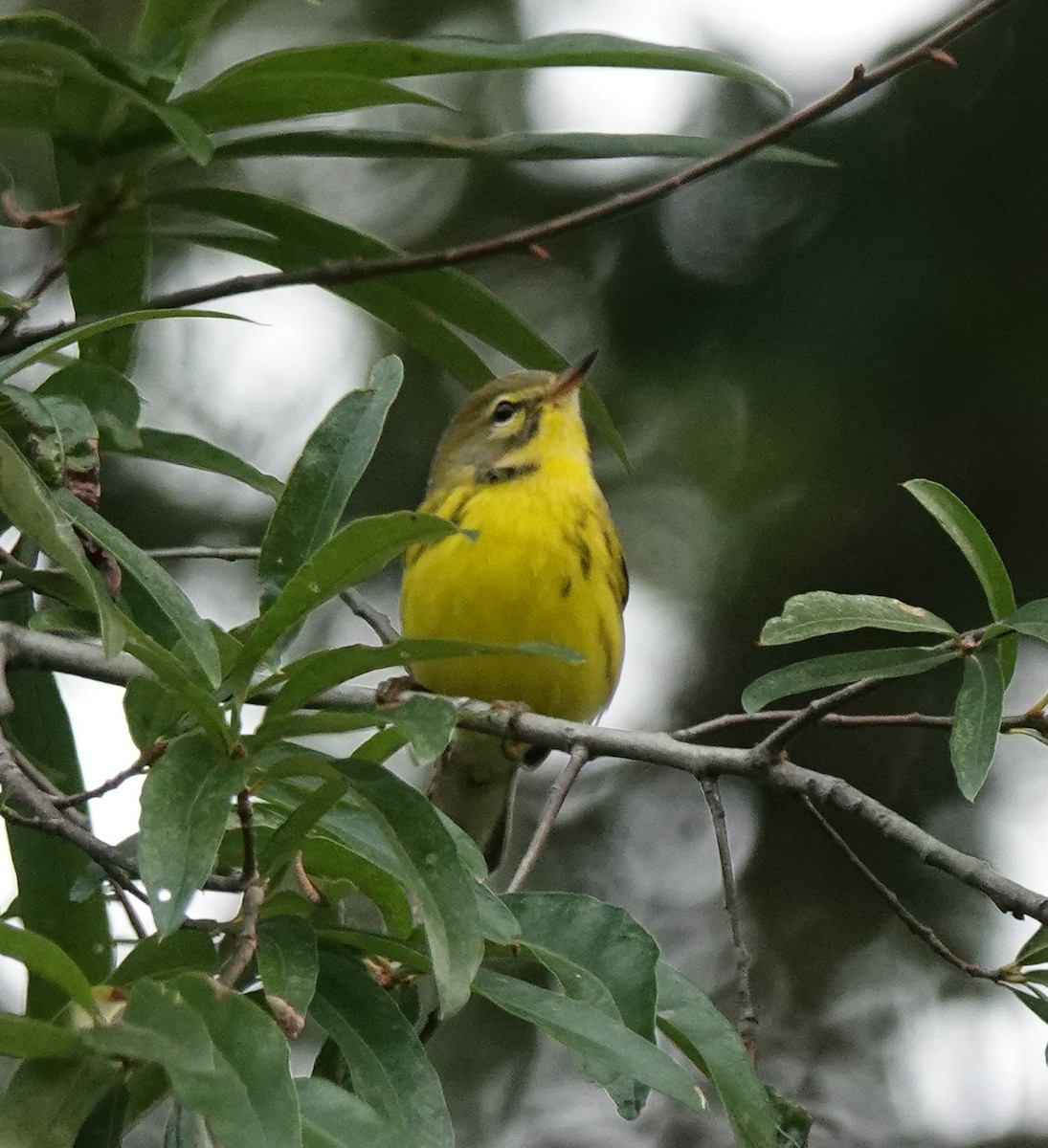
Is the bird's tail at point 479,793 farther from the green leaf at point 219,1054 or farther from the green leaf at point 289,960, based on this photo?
the green leaf at point 219,1054

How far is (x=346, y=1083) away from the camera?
2396 millimetres

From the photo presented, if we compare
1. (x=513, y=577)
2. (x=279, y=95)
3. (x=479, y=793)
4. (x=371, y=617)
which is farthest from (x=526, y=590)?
(x=279, y=95)

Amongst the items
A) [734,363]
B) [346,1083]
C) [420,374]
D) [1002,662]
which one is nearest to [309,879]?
[346,1083]

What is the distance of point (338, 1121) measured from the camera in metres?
1.67

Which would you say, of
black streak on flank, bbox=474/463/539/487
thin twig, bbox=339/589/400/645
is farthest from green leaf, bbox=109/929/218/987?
black streak on flank, bbox=474/463/539/487

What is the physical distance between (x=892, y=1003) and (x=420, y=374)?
2.65 m

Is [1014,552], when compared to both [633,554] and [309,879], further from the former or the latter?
[309,879]

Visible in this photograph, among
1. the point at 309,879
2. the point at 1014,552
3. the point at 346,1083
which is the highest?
the point at 1014,552

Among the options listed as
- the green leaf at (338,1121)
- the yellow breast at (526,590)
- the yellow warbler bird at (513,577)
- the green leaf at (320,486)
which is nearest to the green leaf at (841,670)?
the green leaf at (320,486)

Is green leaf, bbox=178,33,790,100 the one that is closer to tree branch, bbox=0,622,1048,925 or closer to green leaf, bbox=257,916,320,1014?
tree branch, bbox=0,622,1048,925

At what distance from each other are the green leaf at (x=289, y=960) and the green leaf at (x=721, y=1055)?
513 millimetres

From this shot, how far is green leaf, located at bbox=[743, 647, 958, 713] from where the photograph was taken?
229cm

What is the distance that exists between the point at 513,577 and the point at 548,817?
5.37ft

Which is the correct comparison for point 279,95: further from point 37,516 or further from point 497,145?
point 37,516
